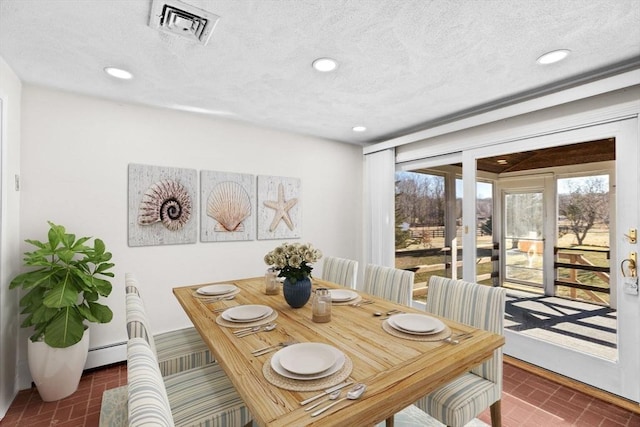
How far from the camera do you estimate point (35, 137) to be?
2.45 metres

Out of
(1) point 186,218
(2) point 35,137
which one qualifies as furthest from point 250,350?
(2) point 35,137

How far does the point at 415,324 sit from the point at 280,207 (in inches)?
96.2

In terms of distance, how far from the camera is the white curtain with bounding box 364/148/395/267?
4.01 metres

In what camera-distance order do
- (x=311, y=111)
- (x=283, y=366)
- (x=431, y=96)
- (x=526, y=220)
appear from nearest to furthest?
(x=283, y=366)
(x=431, y=96)
(x=526, y=220)
(x=311, y=111)

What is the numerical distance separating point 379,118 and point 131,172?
252 cm

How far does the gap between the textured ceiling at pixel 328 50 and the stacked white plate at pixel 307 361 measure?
1.61 metres

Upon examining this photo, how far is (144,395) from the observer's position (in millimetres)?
725

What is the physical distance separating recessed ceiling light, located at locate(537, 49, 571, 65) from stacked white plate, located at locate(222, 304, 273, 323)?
2.39 metres

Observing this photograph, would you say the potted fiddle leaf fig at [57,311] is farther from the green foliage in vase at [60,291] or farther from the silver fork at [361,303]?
the silver fork at [361,303]

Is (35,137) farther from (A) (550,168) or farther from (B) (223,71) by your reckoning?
(A) (550,168)

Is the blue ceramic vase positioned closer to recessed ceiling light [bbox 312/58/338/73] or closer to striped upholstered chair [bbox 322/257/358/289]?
striped upholstered chair [bbox 322/257/358/289]

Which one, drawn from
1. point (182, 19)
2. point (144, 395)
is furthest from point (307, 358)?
point (182, 19)

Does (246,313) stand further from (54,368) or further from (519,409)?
(519,409)

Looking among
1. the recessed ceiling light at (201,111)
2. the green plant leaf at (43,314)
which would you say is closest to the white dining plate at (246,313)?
the green plant leaf at (43,314)
